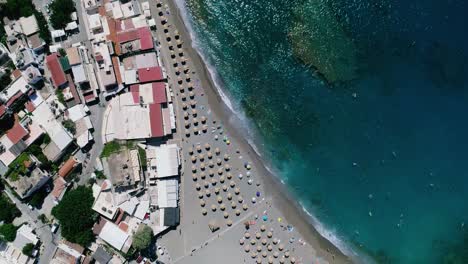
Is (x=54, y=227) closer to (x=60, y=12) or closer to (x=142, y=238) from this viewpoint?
(x=142, y=238)

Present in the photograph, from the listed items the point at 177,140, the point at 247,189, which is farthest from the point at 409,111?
the point at 177,140

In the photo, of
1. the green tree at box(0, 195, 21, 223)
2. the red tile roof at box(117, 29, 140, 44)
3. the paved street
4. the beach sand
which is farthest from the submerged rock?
the green tree at box(0, 195, 21, 223)

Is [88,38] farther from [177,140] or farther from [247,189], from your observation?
[247,189]

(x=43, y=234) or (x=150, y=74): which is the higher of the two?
(x=150, y=74)

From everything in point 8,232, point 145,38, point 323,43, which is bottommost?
point 8,232

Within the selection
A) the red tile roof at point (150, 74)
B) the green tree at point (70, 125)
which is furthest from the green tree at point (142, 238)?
the red tile roof at point (150, 74)

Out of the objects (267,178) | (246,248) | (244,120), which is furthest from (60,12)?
(246,248)
